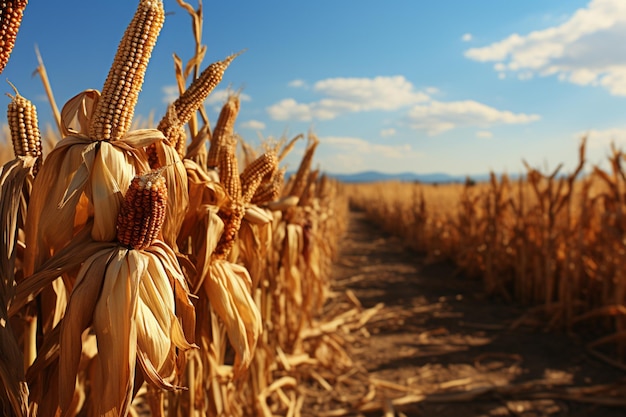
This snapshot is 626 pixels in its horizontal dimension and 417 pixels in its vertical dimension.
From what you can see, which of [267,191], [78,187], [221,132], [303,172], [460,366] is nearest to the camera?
[78,187]

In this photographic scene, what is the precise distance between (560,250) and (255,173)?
22.9 ft

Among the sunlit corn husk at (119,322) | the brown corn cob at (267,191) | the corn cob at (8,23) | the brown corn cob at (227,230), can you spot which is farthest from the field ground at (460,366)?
the corn cob at (8,23)

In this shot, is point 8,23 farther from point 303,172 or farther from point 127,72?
point 303,172

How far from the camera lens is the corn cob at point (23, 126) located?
133 cm

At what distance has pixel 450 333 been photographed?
6695 millimetres

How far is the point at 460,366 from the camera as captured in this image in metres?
5.50

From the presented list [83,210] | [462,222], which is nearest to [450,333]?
[462,222]

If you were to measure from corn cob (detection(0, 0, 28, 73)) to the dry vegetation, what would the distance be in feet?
20.5

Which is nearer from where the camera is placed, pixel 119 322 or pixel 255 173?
pixel 119 322

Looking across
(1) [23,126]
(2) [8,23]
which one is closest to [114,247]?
(1) [23,126]

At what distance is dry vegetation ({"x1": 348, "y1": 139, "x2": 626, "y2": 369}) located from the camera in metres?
5.92

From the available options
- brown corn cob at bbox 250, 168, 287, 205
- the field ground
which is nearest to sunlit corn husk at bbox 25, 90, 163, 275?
brown corn cob at bbox 250, 168, 287, 205

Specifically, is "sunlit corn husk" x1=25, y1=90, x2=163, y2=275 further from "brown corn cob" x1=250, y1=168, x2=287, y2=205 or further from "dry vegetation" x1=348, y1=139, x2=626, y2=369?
"dry vegetation" x1=348, y1=139, x2=626, y2=369

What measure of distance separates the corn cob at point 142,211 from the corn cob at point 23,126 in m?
0.44
